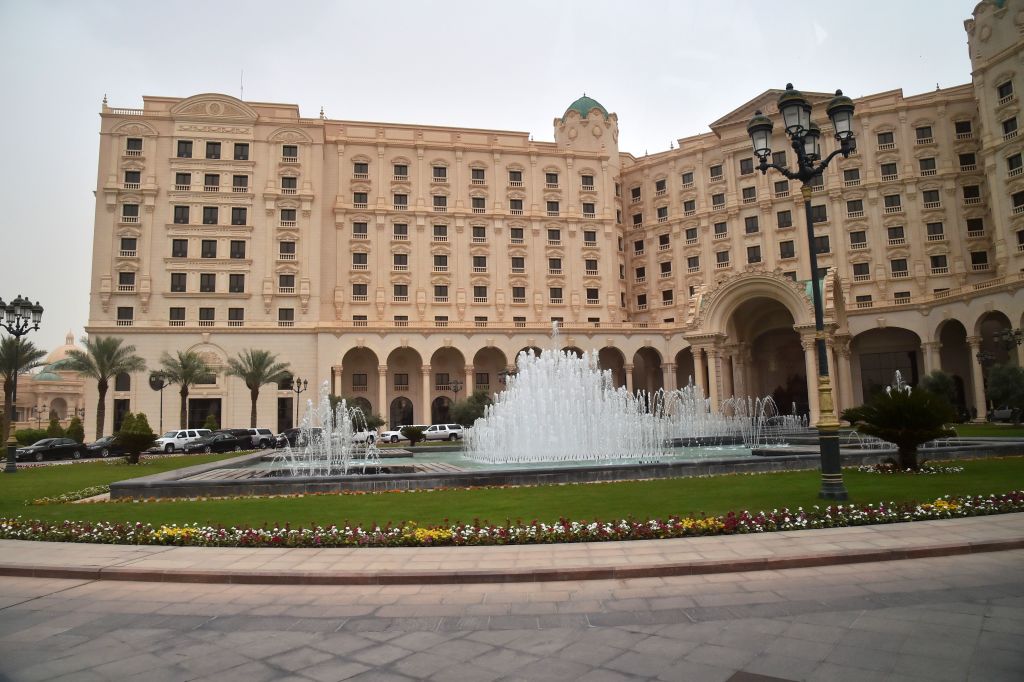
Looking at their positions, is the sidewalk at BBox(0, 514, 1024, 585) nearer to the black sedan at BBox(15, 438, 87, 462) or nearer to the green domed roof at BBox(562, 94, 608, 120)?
the black sedan at BBox(15, 438, 87, 462)

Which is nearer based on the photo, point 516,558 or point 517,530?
point 516,558

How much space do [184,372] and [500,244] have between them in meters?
25.8

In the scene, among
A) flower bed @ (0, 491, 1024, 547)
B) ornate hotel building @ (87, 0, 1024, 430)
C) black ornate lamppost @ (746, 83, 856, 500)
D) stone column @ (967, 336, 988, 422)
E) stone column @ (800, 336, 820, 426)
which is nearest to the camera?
flower bed @ (0, 491, 1024, 547)

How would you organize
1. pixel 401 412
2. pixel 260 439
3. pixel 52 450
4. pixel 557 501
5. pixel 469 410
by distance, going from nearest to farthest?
pixel 557 501
pixel 52 450
pixel 260 439
pixel 469 410
pixel 401 412

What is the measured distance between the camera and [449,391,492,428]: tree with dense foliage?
42.5m

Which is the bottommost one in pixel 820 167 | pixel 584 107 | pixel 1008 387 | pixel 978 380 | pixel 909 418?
pixel 909 418

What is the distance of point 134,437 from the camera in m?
25.3

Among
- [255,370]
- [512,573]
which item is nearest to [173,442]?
[255,370]

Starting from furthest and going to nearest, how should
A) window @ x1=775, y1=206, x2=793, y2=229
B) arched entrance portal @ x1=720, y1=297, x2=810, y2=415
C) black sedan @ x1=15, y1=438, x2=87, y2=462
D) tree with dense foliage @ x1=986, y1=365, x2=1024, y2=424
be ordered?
window @ x1=775, y1=206, x2=793, y2=229, arched entrance portal @ x1=720, y1=297, x2=810, y2=415, black sedan @ x1=15, y1=438, x2=87, y2=462, tree with dense foliage @ x1=986, y1=365, x2=1024, y2=424

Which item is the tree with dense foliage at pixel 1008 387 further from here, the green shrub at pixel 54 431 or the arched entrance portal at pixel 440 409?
the green shrub at pixel 54 431

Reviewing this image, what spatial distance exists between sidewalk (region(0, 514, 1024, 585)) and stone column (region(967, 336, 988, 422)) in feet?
118

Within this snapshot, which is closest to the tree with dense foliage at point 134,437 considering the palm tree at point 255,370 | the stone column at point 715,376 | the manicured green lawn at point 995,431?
the palm tree at point 255,370

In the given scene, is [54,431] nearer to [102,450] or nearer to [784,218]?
[102,450]

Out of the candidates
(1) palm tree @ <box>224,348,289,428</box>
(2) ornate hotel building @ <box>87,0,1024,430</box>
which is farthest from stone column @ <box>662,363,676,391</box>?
(1) palm tree @ <box>224,348,289,428</box>
